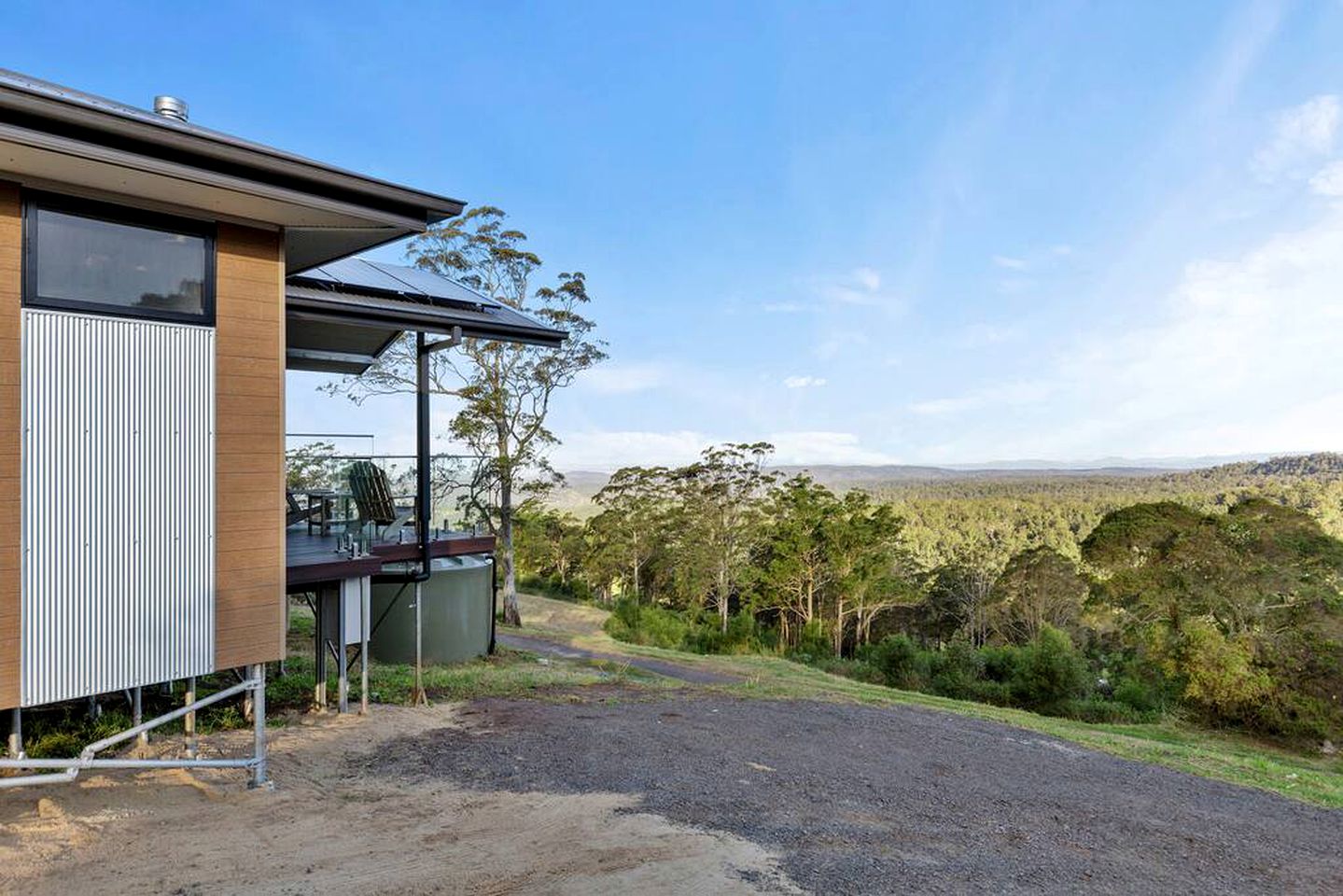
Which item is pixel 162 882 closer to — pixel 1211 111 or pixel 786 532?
pixel 1211 111

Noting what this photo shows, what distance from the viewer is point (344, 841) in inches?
148

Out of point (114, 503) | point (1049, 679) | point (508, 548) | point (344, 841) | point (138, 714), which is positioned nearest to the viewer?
point (344, 841)

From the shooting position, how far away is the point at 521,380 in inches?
707

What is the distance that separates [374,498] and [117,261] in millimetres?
4054

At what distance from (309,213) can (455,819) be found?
3.72 metres

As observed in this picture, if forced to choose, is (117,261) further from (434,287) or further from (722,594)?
(722,594)

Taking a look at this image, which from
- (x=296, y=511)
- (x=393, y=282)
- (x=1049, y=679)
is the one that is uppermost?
(x=393, y=282)

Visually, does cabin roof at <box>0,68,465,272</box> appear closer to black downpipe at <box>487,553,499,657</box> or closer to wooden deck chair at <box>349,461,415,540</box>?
wooden deck chair at <box>349,461,415,540</box>

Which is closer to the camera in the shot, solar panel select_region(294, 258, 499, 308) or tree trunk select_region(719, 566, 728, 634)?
solar panel select_region(294, 258, 499, 308)

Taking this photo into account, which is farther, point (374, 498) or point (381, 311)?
point (374, 498)

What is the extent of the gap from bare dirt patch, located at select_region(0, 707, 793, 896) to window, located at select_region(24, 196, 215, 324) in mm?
2758

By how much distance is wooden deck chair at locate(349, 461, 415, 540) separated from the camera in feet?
25.0

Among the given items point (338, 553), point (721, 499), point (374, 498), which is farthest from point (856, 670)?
point (338, 553)

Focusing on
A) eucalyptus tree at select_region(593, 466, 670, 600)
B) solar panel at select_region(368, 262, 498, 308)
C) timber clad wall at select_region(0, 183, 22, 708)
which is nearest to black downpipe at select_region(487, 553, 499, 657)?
solar panel at select_region(368, 262, 498, 308)
